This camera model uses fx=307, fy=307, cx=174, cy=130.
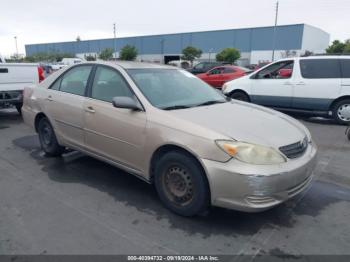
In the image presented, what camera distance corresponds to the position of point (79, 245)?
2.71 m

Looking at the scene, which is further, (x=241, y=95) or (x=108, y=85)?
(x=241, y=95)

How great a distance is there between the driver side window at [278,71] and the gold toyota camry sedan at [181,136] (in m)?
5.03

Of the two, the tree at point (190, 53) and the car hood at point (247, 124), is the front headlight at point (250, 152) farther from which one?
the tree at point (190, 53)

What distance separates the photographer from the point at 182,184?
3125 mm

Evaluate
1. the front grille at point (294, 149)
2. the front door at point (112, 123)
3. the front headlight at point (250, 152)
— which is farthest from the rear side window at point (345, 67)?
the front door at point (112, 123)

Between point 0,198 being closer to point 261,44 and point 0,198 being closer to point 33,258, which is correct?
point 33,258

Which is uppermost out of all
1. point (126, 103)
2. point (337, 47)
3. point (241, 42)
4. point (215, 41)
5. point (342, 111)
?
point (215, 41)

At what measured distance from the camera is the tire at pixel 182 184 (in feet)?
9.61

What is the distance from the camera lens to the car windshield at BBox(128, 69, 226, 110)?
3561 millimetres

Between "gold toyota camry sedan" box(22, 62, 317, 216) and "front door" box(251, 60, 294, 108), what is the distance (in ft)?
15.9

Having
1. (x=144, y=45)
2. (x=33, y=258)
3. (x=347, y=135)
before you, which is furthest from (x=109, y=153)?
(x=144, y=45)

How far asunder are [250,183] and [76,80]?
9.73ft

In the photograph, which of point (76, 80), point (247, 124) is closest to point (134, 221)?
point (247, 124)

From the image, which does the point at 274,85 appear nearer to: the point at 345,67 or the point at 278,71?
the point at 278,71
